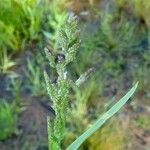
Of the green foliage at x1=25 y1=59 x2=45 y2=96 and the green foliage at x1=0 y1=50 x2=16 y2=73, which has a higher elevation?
the green foliage at x1=0 y1=50 x2=16 y2=73

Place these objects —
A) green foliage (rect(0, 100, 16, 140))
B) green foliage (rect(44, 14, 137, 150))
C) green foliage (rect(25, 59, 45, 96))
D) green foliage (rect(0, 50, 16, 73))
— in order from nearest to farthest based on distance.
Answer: green foliage (rect(44, 14, 137, 150)), green foliage (rect(0, 100, 16, 140)), green foliage (rect(25, 59, 45, 96)), green foliage (rect(0, 50, 16, 73))

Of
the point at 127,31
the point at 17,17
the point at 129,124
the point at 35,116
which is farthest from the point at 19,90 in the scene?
the point at 127,31

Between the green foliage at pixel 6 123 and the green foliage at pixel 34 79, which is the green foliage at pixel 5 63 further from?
the green foliage at pixel 6 123

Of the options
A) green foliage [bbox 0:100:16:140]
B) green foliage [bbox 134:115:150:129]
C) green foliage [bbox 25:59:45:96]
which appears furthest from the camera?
green foliage [bbox 25:59:45:96]

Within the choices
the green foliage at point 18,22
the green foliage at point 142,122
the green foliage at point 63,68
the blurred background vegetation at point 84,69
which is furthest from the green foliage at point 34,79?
the green foliage at point 63,68

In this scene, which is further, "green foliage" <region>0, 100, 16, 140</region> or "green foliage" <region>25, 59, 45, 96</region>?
"green foliage" <region>25, 59, 45, 96</region>

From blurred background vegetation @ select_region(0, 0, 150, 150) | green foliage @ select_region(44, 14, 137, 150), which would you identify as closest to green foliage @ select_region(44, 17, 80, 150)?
green foliage @ select_region(44, 14, 137, 150)

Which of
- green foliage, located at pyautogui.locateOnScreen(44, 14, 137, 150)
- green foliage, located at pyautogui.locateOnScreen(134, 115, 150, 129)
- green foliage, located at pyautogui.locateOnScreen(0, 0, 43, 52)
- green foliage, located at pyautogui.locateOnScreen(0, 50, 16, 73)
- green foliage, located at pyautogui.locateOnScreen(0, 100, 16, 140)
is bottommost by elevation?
green foliage, located at pyautogui.locateOnScreen(134, 115, 150, 129)

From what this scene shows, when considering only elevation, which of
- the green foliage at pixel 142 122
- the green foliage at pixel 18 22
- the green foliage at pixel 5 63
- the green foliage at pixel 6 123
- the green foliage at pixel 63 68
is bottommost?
the green foliage at pixel 142 122

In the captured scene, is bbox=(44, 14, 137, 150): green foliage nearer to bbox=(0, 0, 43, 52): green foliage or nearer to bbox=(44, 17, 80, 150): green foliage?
bbox=(44, 17, 80, 150): green foliage

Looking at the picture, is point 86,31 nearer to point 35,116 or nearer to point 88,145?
point 35,116
